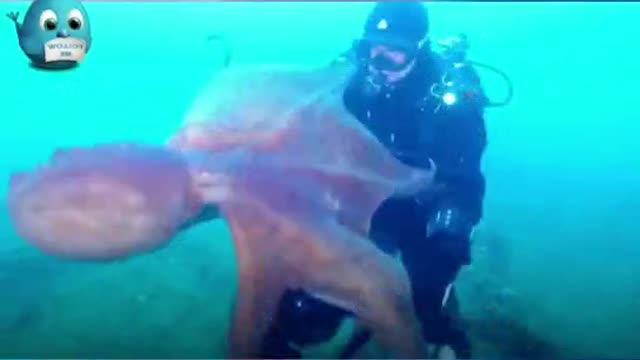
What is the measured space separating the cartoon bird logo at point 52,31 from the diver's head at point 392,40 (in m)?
1.50

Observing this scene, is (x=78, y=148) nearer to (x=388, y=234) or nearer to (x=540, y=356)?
(x=388, y=234)

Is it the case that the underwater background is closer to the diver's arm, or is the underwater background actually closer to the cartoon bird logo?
the cartoon bird logo

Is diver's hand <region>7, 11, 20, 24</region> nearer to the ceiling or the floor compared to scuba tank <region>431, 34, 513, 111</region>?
nearer to the ceiling

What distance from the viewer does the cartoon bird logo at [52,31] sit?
3260 millimetres

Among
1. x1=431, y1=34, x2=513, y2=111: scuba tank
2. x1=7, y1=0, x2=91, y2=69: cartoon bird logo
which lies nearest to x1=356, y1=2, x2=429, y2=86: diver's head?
x1=431, y1=34, x2=513, y2=111: scuba tank

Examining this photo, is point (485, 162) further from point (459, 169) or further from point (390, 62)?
point (390, 62)

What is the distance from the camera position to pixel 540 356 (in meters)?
5.09

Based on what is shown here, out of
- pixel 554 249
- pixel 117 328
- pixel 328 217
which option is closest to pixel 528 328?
pixel 554 249

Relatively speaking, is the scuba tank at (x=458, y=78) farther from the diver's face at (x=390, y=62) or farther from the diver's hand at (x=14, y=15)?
the diver's hand at (x=14, y=15)

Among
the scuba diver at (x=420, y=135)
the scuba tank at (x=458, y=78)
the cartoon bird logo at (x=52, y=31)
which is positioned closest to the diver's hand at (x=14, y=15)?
the cartoon bird logo at (x=52, y=31)

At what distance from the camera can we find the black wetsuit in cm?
350

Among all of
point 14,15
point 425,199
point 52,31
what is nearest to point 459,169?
point 425,199

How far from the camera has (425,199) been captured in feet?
11.7

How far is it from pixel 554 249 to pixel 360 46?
3.40m
